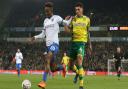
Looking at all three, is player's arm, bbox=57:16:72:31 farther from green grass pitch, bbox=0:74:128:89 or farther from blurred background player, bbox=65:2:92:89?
green grass pitch, bbox=0:74:128:89

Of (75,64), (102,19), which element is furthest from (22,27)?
(75,64)

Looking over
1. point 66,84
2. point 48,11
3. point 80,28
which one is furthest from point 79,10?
point 66,84

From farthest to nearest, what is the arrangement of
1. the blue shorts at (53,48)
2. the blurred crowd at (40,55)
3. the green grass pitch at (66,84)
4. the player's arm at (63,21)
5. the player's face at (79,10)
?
1. the blurred crowd at (40,55)
2. the green grass pitch at (66,84)
3. the player's face at (79,10)
4. the player's arm at (63,21)
5. the blue shorts at (53,48)

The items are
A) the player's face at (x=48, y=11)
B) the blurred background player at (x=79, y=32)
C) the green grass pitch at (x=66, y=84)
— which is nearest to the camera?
the player's face at (x=48, y=11)

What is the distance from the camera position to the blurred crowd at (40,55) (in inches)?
1890

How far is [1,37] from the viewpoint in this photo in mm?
60406

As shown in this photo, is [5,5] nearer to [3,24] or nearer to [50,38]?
[3,24]

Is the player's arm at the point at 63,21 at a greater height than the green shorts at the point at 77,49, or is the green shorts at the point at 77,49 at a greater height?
the player's arm at the point at 63,21

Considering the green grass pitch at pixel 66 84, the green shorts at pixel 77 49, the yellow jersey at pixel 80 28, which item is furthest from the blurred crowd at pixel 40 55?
the yellow jersey at pixel 80 28

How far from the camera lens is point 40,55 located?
179 ft

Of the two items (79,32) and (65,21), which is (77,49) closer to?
(79,32)

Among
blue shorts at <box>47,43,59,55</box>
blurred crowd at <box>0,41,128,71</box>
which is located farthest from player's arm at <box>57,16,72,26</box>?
blurred crowd at <box>0,41,128,71</box>

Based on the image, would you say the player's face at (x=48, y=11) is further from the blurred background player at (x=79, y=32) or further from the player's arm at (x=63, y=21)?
the blurred background player at (x=79, y=32)

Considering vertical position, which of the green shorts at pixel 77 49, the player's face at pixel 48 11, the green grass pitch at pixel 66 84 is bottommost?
the green grass pitch at pixel 66 84
